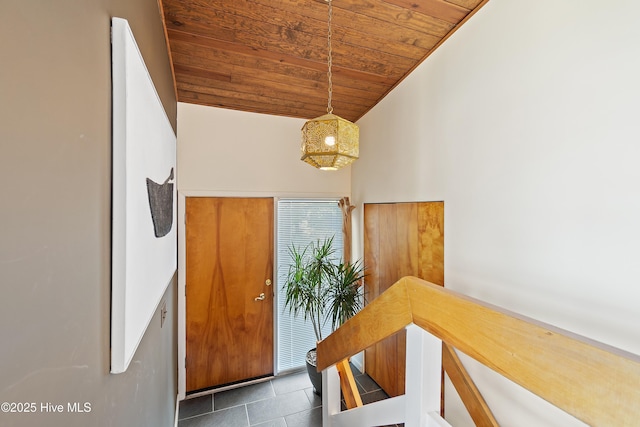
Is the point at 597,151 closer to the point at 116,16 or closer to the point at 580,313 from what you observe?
the point at 580,313

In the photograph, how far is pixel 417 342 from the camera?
0.68 m

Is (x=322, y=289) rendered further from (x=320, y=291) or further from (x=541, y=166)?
(x=541, y=166)

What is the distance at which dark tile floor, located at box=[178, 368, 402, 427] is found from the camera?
87.1 inches

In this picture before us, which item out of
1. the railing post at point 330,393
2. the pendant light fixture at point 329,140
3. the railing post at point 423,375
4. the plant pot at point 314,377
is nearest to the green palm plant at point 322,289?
the plant pot at point 314,377

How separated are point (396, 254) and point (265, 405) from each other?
1.87 m

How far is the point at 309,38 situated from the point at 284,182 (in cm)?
140

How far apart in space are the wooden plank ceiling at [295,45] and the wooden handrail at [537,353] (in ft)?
5.74

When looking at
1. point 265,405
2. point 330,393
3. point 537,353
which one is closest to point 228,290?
point 265,405

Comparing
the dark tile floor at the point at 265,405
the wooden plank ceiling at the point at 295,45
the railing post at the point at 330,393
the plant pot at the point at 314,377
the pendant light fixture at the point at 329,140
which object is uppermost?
the wooden plank ceiling at the point at 295,45

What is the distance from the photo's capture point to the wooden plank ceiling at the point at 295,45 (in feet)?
5.20

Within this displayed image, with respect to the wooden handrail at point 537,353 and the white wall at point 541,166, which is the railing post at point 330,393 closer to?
the wooden handrail at point 537,353

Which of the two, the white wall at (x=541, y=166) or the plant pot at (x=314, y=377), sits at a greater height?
the white wall at (x=541, y=166)

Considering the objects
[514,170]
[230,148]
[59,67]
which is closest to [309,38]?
[230,148]

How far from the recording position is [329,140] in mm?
1385
